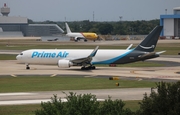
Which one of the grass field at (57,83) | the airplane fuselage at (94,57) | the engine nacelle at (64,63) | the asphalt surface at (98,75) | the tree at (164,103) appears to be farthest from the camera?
the airplane fuselage at (94,57)

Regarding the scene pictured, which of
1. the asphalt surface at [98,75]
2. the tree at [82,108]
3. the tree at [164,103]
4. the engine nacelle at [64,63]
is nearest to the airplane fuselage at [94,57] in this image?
the asphalt surface at [98,75]

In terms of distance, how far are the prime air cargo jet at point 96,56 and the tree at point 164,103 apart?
4036cm

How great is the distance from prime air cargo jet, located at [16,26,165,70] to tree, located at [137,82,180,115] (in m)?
40.4

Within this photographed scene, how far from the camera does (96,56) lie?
6750 centimetres

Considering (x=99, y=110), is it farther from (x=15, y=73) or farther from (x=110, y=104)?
(x=15, y=73)

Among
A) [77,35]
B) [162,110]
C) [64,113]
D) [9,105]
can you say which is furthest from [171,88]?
[77,35]

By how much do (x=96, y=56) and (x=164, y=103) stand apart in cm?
4369

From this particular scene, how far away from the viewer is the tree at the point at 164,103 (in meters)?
23.5

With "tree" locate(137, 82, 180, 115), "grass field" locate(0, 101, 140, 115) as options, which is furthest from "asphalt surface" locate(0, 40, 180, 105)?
"tree" locate(137, 82, 180, 115)

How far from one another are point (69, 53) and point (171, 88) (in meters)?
43.9

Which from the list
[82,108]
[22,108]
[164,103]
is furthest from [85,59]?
[164,103]

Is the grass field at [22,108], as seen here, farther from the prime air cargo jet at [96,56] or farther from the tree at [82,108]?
the prime air cargo jet at [96,56]

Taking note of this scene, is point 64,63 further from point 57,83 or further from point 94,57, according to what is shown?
point 57,83

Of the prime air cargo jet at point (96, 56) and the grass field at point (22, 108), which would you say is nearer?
the grass field at point (22, 108)
